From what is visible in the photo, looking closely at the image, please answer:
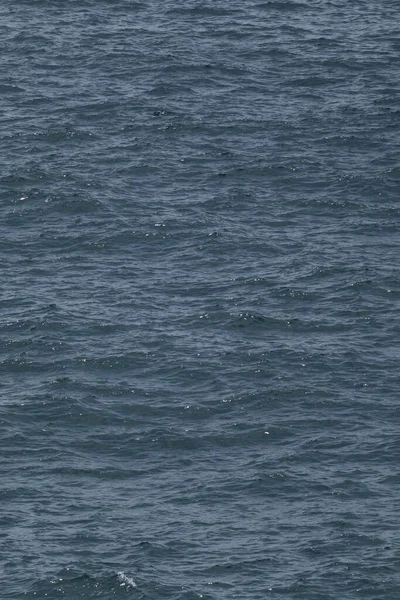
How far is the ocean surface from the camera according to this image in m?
105

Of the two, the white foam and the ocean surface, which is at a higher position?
the ocean surface

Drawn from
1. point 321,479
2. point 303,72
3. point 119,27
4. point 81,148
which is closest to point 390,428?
point 321,479

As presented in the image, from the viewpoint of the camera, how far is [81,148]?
155250 millimetres

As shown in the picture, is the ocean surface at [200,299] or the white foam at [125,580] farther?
the ocean surface at [200,299]

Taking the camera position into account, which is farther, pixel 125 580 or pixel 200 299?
pixel 200 299

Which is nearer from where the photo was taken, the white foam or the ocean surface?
the white foam

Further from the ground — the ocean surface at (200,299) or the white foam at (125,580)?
the ocean surface at (200,299)

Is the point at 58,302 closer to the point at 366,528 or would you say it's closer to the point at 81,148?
the point at 81,148

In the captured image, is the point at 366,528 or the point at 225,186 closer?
the point at 366,528

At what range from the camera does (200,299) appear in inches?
5256

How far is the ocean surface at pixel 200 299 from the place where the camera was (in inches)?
4134

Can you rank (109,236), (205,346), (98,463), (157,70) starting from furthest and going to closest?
(157,70), (109,236), (205,346), (98,463)

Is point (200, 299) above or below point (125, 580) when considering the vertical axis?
above

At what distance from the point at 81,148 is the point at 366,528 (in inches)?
2383
